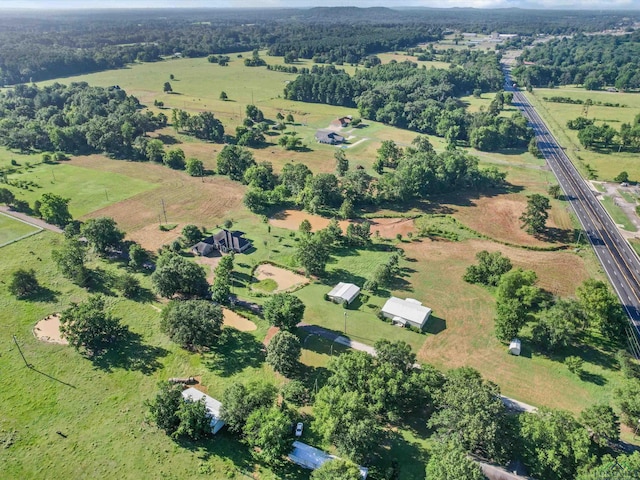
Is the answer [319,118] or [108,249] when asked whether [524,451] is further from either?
[319,118]

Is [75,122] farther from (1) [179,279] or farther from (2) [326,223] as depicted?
(1) [179,279]

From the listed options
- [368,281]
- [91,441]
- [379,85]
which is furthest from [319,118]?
[91,441]

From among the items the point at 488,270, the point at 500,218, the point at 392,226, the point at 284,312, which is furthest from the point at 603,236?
the point at 284,312

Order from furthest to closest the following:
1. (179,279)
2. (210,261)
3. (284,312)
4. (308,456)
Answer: (210,261), (179,279), (284,312), (308,456)

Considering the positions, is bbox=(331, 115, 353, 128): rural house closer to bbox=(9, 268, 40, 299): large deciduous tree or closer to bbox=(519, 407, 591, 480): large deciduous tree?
bbox=(9, 268, 40, 299): large deciduous tree

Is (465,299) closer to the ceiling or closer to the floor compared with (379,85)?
closer to the floor

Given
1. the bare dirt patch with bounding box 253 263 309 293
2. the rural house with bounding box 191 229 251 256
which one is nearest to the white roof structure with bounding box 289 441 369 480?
the bare dirt patch with bounding box 253 263 309 293
